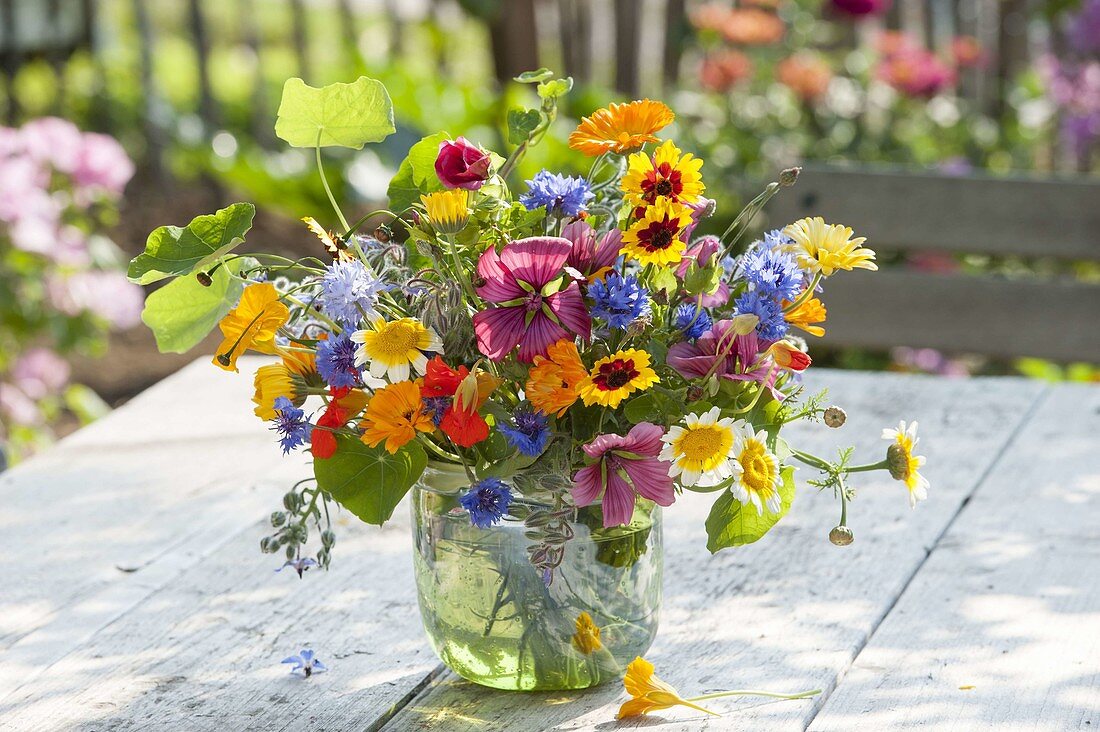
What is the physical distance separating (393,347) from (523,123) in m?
0.17

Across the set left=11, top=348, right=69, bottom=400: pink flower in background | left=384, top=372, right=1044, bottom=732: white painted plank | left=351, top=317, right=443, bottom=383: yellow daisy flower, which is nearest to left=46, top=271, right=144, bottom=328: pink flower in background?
left=11, top=348, right=69, bottom=400: pink flower in background

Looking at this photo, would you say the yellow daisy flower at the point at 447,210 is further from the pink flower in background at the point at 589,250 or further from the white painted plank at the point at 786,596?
the white painted plank at the point at 786,596

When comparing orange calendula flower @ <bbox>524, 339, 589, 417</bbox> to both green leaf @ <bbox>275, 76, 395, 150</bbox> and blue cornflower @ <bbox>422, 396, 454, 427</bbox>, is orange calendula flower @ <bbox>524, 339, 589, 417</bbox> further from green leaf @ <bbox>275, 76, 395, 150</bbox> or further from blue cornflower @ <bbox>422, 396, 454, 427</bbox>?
green leaf @ <bbox>275, 76, 395, 150</bbox>

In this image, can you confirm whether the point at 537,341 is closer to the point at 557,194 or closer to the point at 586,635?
the point at 557,194

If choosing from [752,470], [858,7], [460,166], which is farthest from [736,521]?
[858,7]

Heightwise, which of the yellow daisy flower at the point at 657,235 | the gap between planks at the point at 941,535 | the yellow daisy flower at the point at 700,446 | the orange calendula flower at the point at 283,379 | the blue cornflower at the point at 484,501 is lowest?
the gap between planks at the point at 941,535

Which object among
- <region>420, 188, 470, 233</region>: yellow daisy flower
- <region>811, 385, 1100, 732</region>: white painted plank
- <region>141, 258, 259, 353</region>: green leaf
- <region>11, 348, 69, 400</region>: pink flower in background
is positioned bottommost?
<region>11, 348, 69, 400</region>: pink flower in background

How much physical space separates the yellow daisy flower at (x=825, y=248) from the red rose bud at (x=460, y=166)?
0.19 m

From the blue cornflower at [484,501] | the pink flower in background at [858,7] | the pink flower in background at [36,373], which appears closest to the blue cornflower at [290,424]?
Result: the blue cornflower at [484,501]

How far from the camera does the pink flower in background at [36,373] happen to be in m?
2.62

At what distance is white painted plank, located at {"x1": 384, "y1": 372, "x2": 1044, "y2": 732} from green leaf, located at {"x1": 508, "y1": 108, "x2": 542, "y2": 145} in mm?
380

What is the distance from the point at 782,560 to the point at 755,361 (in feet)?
1.42

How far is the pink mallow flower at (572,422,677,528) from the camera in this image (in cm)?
77

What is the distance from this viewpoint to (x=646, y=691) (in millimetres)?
876
